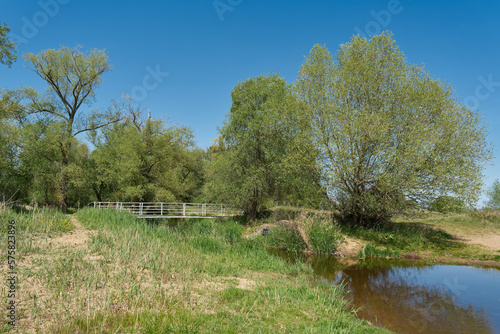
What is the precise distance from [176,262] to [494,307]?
30.7ft

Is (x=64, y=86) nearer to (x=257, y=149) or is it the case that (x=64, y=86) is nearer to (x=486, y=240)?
(x=257, y=149)

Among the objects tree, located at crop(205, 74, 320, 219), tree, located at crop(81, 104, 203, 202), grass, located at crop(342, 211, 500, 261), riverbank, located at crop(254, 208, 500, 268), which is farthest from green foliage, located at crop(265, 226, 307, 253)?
tree, located at crop(81, 104, 203, 202)

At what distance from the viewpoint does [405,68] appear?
17.1 meters

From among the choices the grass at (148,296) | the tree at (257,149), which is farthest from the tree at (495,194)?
the grass at (148,296)

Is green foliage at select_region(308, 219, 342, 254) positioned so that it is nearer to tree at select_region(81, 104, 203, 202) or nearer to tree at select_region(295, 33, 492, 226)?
tree at select_region(295, 33, 492, 226)

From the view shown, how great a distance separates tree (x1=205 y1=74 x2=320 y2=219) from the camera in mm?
21406

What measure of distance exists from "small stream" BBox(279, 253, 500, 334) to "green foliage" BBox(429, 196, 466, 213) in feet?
13.0

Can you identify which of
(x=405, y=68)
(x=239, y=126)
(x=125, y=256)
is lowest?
(x=125, y=256)

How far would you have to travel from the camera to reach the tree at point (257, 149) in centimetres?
2141

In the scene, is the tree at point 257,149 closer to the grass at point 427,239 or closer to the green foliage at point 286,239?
the green foliage at point 286,239

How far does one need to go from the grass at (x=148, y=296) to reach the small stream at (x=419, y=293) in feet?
4.28

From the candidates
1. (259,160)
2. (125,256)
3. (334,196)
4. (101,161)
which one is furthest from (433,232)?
(101,161)

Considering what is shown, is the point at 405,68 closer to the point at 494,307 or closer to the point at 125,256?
the point at 494,307

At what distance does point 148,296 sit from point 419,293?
851cm
